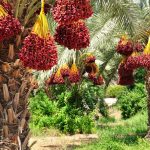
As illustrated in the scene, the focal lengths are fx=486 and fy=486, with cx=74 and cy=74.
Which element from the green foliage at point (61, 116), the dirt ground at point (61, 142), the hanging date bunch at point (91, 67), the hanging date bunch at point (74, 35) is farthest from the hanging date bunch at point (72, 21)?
the green foliage at point (61, 116)

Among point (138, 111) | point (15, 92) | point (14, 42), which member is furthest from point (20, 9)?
point (138, 111)

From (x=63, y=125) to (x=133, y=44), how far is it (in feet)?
19.8

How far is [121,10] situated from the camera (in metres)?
7.47

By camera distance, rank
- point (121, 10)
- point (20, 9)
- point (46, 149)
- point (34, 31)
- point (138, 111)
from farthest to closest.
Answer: point (138, 111) < point (46, 149) < point (121, 10) < point (20, 9) < point (34, 31)

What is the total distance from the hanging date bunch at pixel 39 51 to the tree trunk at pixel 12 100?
1337mm

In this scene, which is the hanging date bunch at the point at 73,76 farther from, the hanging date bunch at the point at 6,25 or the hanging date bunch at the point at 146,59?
the hanging date bunch at the point at 6,25

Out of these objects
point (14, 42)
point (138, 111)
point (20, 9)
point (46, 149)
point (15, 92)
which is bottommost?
point (138, 111)

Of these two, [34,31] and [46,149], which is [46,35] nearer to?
[34,31]

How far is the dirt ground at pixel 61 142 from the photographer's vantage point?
13.0m

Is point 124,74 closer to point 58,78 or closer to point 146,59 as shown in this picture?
point 146,59

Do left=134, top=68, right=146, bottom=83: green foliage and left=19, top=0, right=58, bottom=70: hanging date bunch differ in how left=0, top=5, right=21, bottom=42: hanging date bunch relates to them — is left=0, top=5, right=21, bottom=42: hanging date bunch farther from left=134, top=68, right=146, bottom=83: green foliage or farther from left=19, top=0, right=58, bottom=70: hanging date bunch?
left=134, top=68, right=146, bottom=83: green foliage

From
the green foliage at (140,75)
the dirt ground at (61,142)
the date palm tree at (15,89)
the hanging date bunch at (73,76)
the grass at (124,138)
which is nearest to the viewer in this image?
the date palm tree at (15,89)

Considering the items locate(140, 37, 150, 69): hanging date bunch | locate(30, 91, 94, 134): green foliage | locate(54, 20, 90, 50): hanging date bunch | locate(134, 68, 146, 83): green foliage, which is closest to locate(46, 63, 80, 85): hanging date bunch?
locate(30, 91, 94, 134): green foliage

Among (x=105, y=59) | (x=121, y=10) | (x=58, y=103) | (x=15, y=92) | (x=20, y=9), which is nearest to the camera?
(x=20, y=9)
